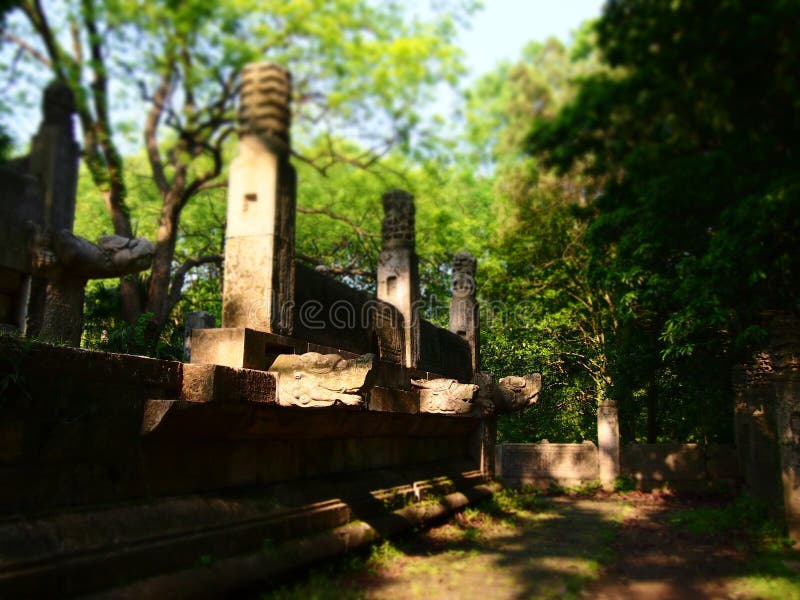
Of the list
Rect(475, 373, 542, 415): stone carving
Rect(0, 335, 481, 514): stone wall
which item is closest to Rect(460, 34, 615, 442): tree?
Rect(475, 373, 542, 415): stone carving

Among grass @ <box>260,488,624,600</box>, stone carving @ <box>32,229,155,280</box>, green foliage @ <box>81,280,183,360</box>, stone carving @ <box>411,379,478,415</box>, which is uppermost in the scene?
stone carving @ <box>32,229,155,280</box>

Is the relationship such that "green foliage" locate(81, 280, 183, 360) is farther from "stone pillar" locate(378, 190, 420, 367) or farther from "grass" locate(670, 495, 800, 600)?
"grass" locate(670, 495, 800, 600)

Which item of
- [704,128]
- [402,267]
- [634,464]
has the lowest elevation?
[634,464]

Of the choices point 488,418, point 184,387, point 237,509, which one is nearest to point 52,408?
point 184,387

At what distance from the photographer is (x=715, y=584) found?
5.14 metres

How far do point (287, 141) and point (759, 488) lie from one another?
774cm

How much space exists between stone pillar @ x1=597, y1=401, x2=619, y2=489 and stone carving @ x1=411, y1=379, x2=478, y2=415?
24.7ft

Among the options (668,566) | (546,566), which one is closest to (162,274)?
(546,566)

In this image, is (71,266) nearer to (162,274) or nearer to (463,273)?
(463,273)

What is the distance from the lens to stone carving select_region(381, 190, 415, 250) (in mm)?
8258

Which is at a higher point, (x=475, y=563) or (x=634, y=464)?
(x=634, y=464)

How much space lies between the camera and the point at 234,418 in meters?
4.14

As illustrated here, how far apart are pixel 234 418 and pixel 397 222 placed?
4.61 meters

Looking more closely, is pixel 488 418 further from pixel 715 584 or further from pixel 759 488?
pixel 715 584
